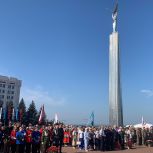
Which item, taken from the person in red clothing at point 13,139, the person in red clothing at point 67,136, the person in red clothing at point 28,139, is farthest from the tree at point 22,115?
the person in red clothing at point 13,139

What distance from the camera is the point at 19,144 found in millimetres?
15297

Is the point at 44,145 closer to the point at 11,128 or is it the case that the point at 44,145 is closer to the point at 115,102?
the point at 11,128

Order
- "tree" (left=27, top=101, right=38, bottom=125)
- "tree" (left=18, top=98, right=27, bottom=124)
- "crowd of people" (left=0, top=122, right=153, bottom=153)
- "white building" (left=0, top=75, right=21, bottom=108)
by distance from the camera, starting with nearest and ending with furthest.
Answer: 1. "crowd of people" (left=0, top=122, right=153, bottom=153)
2. "tree" (left=18, top=98, right=27, bottom=124)
3. "tree" (left=27, top=101, right=38, bottom=125)
4. "white building" (left=0, top=75, right=21, bottom=108)

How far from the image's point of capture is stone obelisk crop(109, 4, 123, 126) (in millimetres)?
38781

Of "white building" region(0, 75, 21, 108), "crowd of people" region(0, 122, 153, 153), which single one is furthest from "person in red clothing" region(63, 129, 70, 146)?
"white building" region(0, 75, 21, 108)

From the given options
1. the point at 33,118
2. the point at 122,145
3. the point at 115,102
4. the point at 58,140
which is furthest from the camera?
the point at 33,118

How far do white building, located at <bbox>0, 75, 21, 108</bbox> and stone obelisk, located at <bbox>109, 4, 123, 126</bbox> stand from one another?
8199 centimetres

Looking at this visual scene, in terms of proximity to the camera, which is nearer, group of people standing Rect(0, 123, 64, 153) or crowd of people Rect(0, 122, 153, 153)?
group of people standing Rect(0, 123, 64, 153)

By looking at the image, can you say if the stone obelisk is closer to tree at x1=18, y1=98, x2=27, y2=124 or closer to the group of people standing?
tree at x1=18, y1=98, x2=27, y2=124

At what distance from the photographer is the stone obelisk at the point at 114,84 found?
127 ft

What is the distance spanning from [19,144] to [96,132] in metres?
7.46

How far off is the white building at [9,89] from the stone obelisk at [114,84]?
8199cm

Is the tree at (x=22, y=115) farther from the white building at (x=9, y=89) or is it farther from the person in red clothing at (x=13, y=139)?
the white building at (x=9, y=89)

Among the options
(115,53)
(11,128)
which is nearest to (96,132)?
(11,128)
